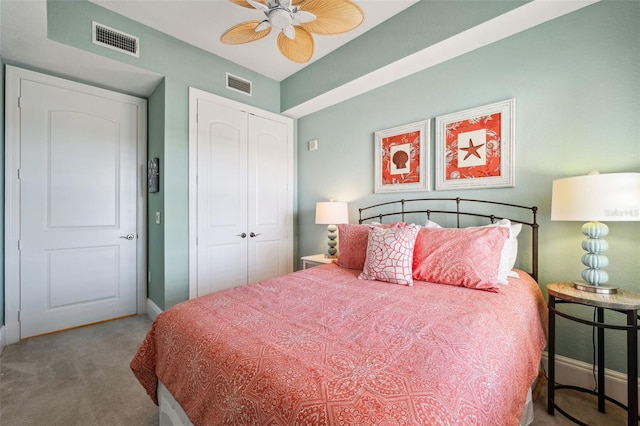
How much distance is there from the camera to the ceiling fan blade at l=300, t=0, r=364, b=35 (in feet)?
5.32

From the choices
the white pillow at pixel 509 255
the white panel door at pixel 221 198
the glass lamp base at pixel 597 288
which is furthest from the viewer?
the white panel door at pixel 221 198

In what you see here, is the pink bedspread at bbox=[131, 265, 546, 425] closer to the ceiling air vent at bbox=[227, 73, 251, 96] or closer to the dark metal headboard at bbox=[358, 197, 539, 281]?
the dark metal headboard at bbox=[358, 197, 539, 281]

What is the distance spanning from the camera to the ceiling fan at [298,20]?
1.64 meters

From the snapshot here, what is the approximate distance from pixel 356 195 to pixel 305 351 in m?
2.39

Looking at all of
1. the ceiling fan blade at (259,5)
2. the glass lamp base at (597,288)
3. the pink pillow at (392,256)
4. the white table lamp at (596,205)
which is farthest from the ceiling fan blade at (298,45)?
the glass lamp base at (597,288)

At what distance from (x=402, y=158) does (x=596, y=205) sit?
151cm

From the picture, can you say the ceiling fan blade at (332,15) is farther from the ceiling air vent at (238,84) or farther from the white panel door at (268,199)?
the white panel door at (268,199)

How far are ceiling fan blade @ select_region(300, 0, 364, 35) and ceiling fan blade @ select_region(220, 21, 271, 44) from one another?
331 millimetres

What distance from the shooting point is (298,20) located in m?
1.74

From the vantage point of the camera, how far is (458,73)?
2.36 m

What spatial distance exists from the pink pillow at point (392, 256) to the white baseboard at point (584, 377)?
3.92 feet

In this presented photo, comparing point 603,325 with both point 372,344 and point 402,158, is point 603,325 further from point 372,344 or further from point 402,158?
point 402,158

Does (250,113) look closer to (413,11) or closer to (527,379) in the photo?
(413,11)

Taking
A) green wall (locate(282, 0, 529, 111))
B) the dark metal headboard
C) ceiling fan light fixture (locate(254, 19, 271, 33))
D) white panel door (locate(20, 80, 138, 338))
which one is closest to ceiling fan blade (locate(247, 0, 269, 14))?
ceiling fan light fixture (locate(254, 19, 271, 33))
